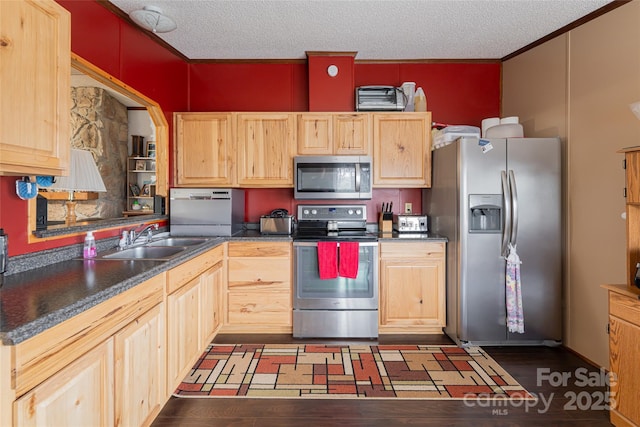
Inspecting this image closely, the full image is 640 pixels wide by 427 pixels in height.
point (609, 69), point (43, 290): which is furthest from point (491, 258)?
point (43, 290)

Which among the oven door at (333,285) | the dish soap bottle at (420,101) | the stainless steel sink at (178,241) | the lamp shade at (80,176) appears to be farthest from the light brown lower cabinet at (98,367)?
the dish soap bottle at (420,101)

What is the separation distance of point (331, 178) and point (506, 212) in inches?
60.5

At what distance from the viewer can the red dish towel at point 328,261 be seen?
3.14 meters

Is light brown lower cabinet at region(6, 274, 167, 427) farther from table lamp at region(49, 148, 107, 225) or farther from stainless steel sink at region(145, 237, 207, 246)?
stainless steel sink at region(145, 237, 207, 246)

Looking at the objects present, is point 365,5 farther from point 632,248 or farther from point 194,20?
point 632,248

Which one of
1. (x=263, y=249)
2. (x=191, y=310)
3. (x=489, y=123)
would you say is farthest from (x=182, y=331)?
(x=489, y=123)

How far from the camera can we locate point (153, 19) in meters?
2.73

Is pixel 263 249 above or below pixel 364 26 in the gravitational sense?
below

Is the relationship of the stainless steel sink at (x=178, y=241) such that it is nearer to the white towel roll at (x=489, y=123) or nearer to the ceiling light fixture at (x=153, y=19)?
the ceiling light fixture at (x=153, y=19)

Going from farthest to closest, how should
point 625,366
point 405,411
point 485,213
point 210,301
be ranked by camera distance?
1. point 485,213
2. point 210,301
3. point 405,411
4. point 625,366

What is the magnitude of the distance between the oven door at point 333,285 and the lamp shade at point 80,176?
1617 mm

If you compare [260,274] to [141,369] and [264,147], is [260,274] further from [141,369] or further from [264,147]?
[141,369]

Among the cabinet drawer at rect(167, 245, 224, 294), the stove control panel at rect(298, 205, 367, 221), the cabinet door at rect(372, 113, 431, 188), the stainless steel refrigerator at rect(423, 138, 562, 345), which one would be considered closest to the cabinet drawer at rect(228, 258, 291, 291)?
the cabinet drawer at rect(167, 245, 224, 294)

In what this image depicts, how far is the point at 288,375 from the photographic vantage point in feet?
8.34
